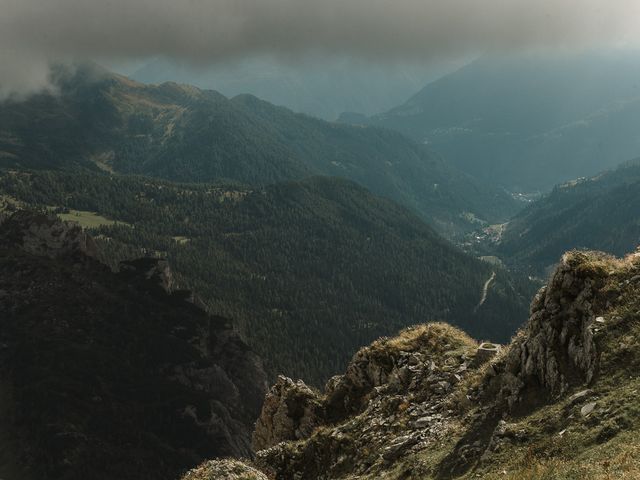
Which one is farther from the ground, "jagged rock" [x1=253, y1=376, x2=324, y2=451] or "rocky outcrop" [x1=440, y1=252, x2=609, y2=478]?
"rocky outcrop" [x1=440, y1=252, x2=609, y2=478]

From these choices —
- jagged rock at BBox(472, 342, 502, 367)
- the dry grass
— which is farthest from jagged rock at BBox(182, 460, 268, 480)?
the dry grass

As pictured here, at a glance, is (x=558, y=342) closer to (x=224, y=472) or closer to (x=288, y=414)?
(x=224, y=472)

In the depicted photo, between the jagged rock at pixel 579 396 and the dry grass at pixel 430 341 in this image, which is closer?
the jagged rock at pixel 579 396

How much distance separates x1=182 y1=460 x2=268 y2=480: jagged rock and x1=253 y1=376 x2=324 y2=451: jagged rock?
13.1 metres

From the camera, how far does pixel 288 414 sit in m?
45.1

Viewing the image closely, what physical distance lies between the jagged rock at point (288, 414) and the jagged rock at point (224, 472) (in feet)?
42.9

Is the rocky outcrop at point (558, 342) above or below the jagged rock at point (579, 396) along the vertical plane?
above

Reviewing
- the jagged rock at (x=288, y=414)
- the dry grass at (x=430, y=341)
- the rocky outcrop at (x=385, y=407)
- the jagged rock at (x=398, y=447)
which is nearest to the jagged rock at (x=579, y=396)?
the rocky outcrop at (x=385, y=407)

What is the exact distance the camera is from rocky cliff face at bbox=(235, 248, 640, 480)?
72.4 ft

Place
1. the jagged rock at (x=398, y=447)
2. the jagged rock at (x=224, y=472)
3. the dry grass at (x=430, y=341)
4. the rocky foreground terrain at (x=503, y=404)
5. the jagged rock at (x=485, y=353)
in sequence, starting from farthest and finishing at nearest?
the dry grass at (x=430, y=341), the jagged rock at (x=485, y=353), the jagged rock at (x=398, y=447), the jagged rock at (x=224, y=472), the rocky foreground terrain at (x=503, y=404)

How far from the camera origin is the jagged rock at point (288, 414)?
43.3 m

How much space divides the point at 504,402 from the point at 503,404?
129 mm

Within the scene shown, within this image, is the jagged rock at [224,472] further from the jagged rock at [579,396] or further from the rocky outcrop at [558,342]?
the jagged rock at [579,396]

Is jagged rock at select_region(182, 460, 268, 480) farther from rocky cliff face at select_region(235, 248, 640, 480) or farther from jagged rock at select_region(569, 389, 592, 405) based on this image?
jagged rock at select_region(569, 389, 592, 405)
